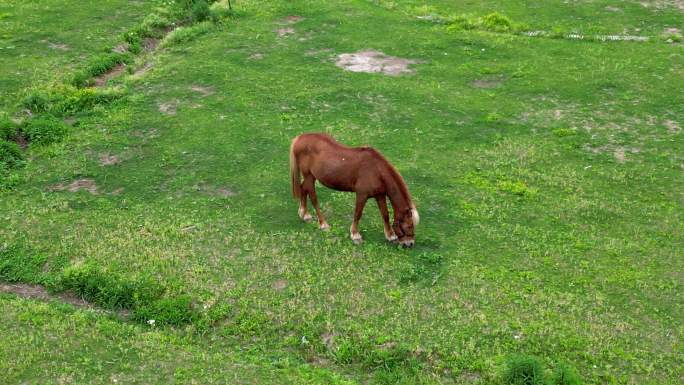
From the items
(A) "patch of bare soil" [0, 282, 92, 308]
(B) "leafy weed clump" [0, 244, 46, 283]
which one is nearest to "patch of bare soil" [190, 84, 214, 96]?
(B) "leafy weed clump" [0, 244, 46, 283]

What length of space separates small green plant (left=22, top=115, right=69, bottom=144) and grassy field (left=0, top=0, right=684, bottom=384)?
11cm

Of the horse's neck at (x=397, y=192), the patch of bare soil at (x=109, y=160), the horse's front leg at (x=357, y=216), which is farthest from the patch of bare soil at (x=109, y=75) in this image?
the horse's neck at (x=397, y=192)

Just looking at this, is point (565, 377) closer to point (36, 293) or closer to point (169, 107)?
point (36, 293)

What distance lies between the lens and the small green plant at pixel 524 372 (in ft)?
28.4

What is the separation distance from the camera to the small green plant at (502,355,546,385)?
8.66 metres

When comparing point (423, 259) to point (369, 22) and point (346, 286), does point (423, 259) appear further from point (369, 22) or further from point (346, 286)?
point (369, 22)

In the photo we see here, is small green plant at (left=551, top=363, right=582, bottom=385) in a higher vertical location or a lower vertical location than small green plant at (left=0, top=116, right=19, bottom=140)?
lower

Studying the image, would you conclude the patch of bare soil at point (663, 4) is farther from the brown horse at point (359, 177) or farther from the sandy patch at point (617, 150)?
the brown horse at point (359, 177)

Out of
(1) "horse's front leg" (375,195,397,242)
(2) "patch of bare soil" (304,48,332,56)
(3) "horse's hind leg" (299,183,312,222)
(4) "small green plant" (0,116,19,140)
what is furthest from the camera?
(2) "patch of bare soil" (304,48,332,56)

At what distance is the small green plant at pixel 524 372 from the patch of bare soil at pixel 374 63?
12105mm

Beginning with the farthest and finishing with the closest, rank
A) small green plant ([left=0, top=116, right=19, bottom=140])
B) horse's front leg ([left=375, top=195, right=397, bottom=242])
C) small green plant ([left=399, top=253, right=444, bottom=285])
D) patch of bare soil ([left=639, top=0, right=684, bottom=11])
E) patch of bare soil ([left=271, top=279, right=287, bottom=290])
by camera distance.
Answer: patch of bare soil ([left=639, top=0, right=684, bottom=11]) → small green plant ([left=0, top=116, right=19, bottom=140]) → horse's front leg ([left=375, top=195, right=397, bottom=242]) → small green plant ([left=399, top=253, right=444, bottom=285]) → patch of bare soil ([left=271, top=279, right=287, bottom=290])

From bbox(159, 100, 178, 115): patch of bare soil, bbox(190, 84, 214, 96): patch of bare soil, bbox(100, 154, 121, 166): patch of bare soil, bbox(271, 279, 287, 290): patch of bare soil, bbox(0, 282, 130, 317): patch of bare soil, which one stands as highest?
bbox(190, 84, 214, 96): patch of bare soil

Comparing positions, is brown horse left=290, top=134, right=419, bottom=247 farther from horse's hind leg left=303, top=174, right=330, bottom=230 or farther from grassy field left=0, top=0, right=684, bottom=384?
grassy field left=0, top=0, right=684, bottom=384

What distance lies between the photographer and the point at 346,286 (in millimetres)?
10703
